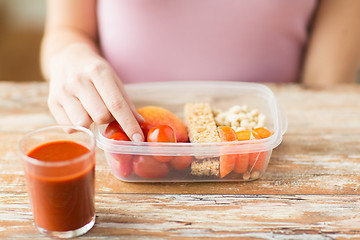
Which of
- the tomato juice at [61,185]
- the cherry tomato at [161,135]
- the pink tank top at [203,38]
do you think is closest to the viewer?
the tomato juice at [61,185]

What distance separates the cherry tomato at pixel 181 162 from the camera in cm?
66

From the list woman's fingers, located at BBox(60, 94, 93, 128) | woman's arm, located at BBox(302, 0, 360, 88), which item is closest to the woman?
woman's arm, located at BBox(302, 0, 360, 88)

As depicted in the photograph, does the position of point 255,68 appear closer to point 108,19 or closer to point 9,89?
point 108,19

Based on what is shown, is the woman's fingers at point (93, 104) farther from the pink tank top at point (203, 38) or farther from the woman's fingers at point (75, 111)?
the pink tank top at point (203, 38)

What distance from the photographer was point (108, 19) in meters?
1.10

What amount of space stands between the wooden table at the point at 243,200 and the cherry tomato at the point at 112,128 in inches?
3.1

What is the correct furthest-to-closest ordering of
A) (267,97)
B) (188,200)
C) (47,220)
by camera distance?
(267,97) → (188,200) → (47,220)

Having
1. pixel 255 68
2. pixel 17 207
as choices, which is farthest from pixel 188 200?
pixel 255 68

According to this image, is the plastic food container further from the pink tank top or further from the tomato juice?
the pink tank top

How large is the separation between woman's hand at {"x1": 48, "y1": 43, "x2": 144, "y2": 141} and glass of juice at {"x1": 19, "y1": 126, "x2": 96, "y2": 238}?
0.10 metres

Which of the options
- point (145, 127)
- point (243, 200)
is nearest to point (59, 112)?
point (145, 127)

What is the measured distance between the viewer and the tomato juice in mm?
504

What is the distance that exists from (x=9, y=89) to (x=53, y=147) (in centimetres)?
59

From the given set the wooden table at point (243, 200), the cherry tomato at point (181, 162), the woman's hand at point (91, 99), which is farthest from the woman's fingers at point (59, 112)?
the cherry tomato at point (181, 162)
